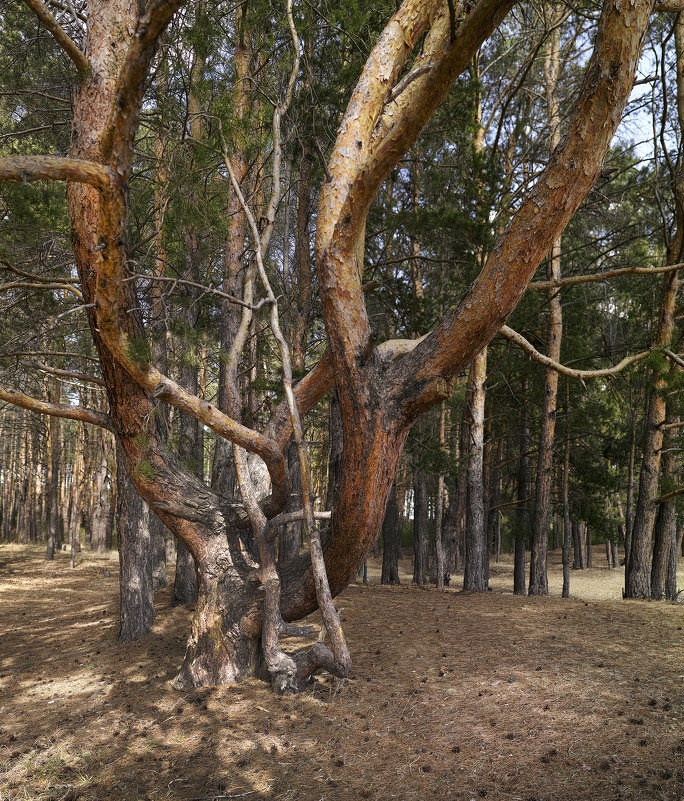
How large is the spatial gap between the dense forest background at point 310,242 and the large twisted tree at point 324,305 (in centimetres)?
39

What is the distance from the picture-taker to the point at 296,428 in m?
4.77

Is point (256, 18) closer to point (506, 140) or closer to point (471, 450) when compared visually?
point (471, 450)

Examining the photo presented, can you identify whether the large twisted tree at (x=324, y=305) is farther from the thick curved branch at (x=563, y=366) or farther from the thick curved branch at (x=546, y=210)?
the thick curved branch at (x=563, y=366)

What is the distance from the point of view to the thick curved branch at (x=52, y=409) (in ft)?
15.1

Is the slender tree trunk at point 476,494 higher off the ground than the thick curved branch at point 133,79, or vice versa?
the thick curved branch at point 133,79

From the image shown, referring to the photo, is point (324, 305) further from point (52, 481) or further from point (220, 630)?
point (52, 481)

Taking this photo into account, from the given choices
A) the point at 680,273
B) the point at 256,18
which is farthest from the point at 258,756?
the point at 680,273

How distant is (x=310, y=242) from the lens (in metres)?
11.3

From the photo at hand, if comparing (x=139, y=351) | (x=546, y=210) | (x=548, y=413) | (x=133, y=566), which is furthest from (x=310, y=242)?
(x=546, y=210)

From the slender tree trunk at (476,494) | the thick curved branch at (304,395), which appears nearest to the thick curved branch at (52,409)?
the thick curved branch at (304,395)

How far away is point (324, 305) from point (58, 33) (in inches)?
89.2

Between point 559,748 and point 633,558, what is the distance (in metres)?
7.28

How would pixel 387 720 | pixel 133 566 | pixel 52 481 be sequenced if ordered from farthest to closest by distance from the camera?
1. pixel 52 481
2. pixel 133 566
3. pixel 387 720

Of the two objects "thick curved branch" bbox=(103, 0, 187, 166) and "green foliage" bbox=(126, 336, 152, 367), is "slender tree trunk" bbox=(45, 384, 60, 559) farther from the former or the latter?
"thick curved branch" bbox=(103, 0, 187, 166)
